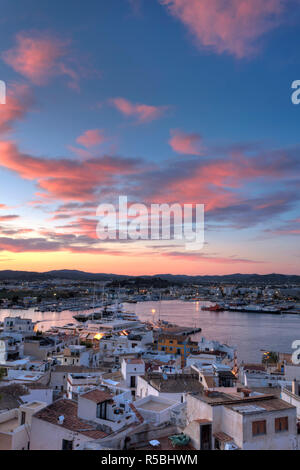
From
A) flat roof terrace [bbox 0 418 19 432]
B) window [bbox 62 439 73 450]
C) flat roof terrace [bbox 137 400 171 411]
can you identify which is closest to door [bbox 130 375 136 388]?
flat roof terrace [bbox 137 400 171 411]

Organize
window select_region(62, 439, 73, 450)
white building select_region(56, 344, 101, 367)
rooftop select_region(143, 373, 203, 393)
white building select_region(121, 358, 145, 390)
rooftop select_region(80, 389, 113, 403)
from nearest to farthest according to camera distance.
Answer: window select_region(62, 439, 73, 450) < rooftop select_region(80, 389, 113, 403) < rooftop select_region(143, 373, 203, 393) < white building select_region(121, 358, 145, 390) < white building select_region(56, 344, 101, 367)

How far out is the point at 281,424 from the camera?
297 centimetres

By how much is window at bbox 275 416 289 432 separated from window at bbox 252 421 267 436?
4.9 inches

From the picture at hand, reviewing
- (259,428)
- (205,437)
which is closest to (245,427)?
(259,428)

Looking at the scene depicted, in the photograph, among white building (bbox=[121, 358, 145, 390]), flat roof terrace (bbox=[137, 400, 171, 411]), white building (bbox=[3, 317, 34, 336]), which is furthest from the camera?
white building (bbox=[3, 317, 34, 336])

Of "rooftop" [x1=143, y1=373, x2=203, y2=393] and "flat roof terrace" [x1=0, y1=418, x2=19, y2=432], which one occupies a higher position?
"flat roof terrace" [x1=0, y1=418, x2=19, y2=432]

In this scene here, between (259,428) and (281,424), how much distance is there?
23 cm

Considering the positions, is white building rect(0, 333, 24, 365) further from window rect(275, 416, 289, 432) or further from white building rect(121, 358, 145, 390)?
window rect(275, 416, 289, 432)

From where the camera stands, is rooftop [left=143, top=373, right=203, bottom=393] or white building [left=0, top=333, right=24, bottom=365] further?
white building [left=0, top=333, right=24, bottom=365]

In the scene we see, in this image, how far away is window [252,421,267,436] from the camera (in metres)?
2.83

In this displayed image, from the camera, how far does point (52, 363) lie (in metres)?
9.12
